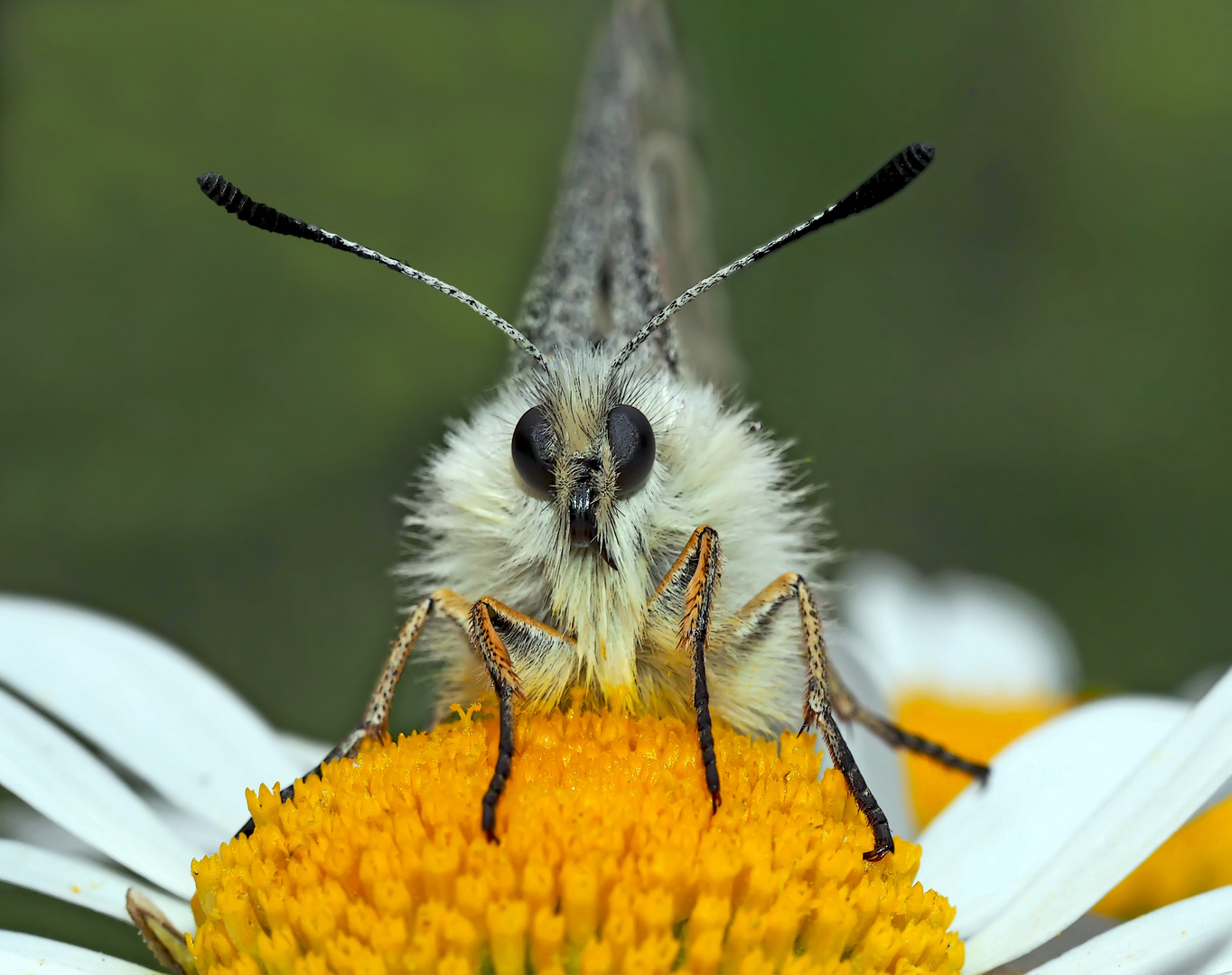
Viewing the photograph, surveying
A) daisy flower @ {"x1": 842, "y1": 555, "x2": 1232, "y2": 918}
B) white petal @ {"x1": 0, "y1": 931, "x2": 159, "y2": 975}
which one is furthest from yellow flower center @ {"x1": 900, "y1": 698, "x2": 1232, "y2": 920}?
white petal @ {"x1": 0, "y1": 931, "x2": 159, "y2": 975}

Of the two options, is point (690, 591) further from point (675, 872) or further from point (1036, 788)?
point (1036, 788)

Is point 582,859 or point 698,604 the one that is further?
point 698,604

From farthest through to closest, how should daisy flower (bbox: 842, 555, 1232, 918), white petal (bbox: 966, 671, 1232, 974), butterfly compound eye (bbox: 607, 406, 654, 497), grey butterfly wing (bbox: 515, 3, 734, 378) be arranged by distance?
daisy flower (bbox: 842, 555, 1232, 918) < grey butterfly wing (bbox: 515, 3, 734, 378) < white petal (bbox: 966, 671, 1232, 974) < butterfly compound eye (bbox: 607, 406, 654, 497)

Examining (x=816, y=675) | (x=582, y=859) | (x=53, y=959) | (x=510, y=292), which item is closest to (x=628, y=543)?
(x=816, y=675)

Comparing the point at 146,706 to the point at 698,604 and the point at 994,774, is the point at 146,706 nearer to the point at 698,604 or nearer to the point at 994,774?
the point at 698,604

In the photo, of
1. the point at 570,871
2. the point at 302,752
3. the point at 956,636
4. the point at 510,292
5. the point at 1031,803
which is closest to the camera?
the point at 570,871

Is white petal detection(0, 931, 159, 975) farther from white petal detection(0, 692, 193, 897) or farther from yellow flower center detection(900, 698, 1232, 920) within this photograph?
yellow flower center detection(900, 698, 1232, 920)

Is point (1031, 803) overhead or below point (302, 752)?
below
